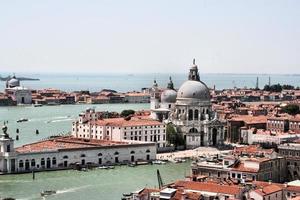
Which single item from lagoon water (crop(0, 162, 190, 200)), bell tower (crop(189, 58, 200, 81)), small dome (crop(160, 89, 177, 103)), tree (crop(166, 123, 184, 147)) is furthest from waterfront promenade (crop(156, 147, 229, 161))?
small dome (crop(160, 89, 177, 103))

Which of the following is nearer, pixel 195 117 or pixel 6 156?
pixel 6 156

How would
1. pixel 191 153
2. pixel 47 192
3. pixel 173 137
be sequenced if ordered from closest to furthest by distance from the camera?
pixel 47 192, pixel 191 153, pixel 173 137

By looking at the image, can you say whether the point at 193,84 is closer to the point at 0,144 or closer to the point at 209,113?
the point at 209,113

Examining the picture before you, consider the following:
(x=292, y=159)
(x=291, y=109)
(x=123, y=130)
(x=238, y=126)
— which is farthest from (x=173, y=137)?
(x=291, y=109)

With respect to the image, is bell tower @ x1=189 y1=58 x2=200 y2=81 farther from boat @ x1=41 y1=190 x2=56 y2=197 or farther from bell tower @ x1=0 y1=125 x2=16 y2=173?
boat @ x1=41 y1=190 x2=56 y2=197

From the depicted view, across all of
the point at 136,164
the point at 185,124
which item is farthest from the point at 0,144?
the point at 185,124

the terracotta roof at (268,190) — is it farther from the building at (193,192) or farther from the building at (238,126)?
the building at (238,126)

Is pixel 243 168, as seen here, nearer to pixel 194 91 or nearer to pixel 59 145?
pixel 59 145
